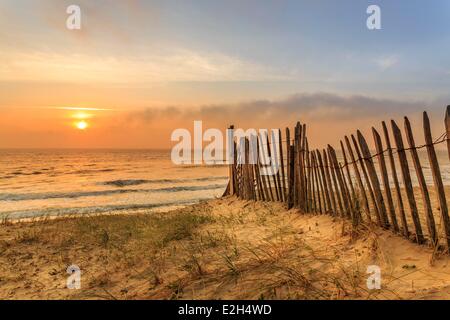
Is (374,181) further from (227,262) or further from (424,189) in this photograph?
(227,262)

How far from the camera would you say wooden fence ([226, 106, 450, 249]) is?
4.04 metres

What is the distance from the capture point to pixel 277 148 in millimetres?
8492

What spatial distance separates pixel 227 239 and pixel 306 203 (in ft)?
6.54

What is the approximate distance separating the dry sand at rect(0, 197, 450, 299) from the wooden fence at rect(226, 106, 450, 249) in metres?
0.24

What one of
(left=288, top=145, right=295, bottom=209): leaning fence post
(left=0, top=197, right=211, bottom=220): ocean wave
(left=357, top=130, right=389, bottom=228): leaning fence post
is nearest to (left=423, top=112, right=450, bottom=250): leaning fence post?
(left=357, top=130, right=389, bottom=228): leaning fence post

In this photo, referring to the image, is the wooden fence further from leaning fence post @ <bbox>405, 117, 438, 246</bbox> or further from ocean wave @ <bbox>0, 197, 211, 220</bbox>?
ocean wave @ <bbox>0, 197, 211, 220</bbox>

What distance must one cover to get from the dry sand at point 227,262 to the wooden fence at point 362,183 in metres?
0.24

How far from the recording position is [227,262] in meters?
4.26

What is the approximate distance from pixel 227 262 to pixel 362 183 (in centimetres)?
266

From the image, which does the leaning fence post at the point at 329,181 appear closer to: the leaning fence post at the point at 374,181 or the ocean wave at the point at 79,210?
the leaning fence post at the point at 374,181

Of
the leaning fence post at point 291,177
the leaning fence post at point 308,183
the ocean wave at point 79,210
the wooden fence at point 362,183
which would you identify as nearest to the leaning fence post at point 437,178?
the wooden fence at point 362,183

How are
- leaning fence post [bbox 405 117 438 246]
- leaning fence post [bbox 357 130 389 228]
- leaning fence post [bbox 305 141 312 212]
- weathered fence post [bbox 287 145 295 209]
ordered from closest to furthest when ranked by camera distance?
1. leaning fence post [bbox 405 117 438 246]
2. leaning fence post [bbox 357 130 389 228]
3. leaning fence post [bbox 305 141 312 212]
4. weathered fence post [bbox 287 145 295 209]

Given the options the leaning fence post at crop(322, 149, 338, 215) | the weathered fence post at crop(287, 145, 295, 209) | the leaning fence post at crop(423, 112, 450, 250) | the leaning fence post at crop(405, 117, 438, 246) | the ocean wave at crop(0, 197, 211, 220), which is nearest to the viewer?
the leaning fence post at crop(423, 112, 450, 250)
